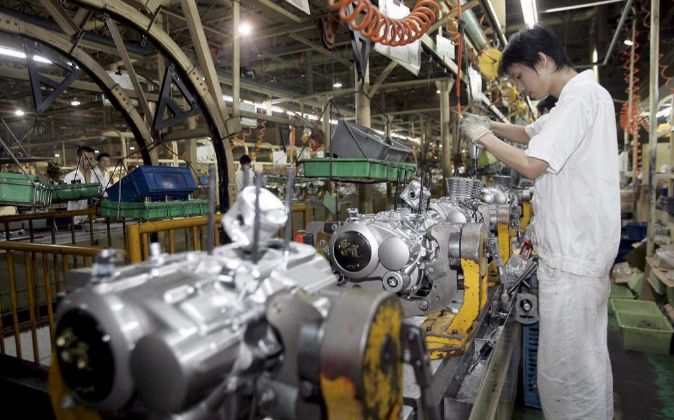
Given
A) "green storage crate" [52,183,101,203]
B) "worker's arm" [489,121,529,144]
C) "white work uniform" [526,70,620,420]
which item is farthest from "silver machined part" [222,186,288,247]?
"green storage crate" [52,183,101,203]

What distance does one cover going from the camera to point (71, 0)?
2.29 meters

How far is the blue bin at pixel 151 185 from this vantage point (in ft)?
9.50

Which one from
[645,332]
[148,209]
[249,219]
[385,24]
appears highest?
[385,24]

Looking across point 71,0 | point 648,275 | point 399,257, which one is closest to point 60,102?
point 71,0

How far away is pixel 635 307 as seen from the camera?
4.35 m

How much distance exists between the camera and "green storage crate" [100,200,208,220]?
2.87 m

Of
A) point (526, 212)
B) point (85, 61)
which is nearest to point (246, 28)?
point (85, 61)

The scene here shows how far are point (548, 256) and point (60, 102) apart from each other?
12833 mm

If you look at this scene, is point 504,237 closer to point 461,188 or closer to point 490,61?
point 461,188

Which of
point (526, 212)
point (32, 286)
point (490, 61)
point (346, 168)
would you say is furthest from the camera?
point (526, 212)

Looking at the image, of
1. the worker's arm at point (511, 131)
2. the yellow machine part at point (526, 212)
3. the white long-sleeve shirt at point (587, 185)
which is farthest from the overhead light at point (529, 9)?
the yellow machine part at point (526, 212)

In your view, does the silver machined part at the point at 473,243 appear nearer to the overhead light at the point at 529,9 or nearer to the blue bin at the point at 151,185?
the blue bin at the point at 151,185

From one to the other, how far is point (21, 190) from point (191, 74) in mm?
1461

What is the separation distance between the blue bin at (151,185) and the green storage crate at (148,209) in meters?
0.06
